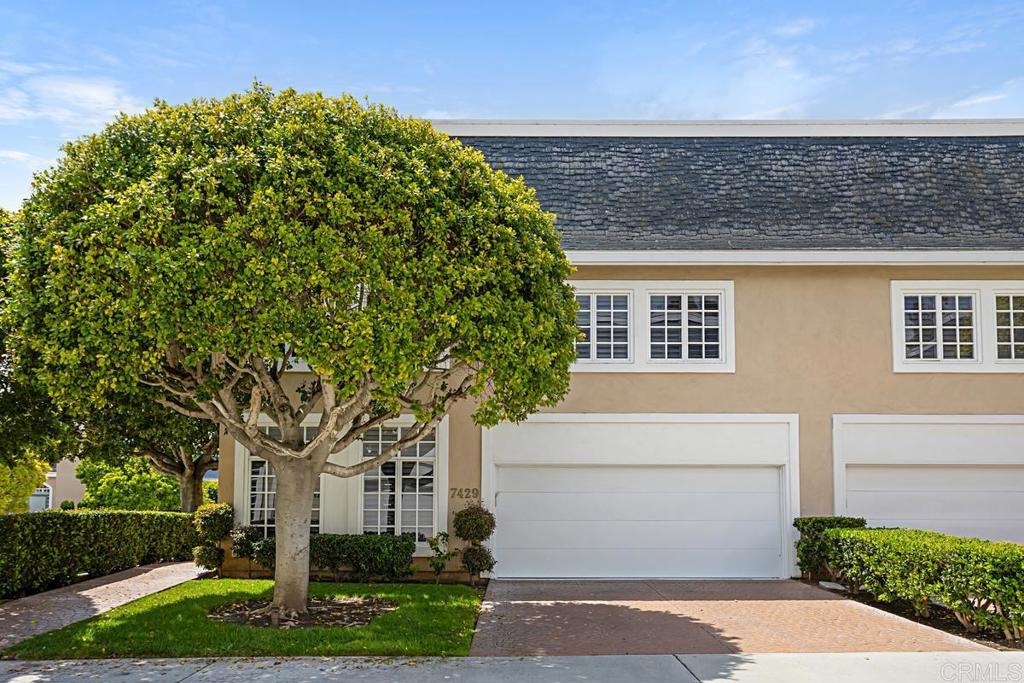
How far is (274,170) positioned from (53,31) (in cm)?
333

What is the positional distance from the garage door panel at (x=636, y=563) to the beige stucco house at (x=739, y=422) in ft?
0.09

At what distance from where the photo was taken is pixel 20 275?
9.20 metres

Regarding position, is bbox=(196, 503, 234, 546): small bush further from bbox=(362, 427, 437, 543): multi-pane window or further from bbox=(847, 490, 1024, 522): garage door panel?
bbox=(847, 490, 1024, 522): garage door panel

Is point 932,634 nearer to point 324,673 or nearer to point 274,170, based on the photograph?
point 324,673

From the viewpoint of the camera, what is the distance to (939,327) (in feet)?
46.7

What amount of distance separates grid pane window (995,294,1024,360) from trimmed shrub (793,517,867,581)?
3.43m

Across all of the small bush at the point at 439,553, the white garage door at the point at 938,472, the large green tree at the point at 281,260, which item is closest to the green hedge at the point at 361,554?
the small bush at the point at 439,553

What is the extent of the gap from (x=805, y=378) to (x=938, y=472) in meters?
2.39

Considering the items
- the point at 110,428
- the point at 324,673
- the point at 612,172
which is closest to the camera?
the point at 324,673

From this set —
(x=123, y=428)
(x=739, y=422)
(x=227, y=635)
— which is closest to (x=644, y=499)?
(x=739, y=422)

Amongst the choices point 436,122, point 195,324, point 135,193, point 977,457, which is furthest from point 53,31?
point 977,457

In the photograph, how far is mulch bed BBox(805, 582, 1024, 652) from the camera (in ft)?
30.3

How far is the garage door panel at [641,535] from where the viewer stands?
14.1 metres

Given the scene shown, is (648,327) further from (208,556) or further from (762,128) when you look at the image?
(208,556)
